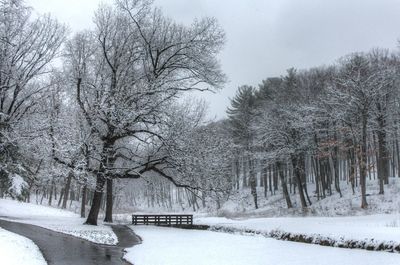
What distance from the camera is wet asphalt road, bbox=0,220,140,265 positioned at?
1366 centimetres

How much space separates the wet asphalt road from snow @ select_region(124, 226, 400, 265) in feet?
2.23

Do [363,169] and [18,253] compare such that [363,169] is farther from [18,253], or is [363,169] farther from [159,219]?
[18,253]

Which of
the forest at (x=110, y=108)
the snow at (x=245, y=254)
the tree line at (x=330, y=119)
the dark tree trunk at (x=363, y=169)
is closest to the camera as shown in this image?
the snow at (x=245, y=254)

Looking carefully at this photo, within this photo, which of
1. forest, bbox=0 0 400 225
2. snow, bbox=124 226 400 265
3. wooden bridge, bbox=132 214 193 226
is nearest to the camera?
snow, bbox=124 226 400 265

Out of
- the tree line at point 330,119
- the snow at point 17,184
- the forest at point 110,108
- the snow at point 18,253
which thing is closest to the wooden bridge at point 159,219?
the forest at point 110,108

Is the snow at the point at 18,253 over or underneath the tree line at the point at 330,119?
underneath

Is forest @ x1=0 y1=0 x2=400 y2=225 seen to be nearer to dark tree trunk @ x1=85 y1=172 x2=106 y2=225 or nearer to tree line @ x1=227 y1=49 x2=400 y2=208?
dark tree trunk @ x1=85 y1=172 x2=106 y2=225

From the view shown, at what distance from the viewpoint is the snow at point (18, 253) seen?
1148 centimetres

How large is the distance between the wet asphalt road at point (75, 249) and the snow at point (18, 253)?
1.25ft

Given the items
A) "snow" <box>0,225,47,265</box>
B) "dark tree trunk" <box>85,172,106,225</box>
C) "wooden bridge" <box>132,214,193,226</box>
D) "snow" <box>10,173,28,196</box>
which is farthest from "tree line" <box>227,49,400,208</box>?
"snow" <box>0,225,47,265</box>

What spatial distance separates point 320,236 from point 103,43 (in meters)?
18.4

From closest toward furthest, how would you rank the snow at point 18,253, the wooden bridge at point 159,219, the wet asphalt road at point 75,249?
the snow at point 18,253
the wet asphalt road at point 75,249
the wooden bridge at point 159,219

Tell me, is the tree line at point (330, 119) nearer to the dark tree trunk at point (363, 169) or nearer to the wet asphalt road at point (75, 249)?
the dark tree trunk at point (363, 169)

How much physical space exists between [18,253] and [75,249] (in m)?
3.63
